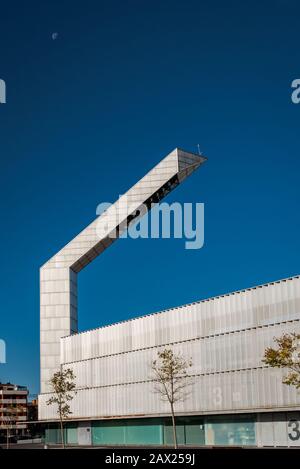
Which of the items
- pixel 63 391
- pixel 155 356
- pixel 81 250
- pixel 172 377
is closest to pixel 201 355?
pixel 172 377

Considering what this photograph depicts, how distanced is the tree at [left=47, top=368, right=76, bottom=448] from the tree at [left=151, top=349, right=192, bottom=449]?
58.7ft

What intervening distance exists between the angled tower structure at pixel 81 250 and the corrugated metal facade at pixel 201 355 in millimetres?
4041

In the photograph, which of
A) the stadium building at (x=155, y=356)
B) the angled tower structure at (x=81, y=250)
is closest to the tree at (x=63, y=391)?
the stadium building at (x=155, y=356)

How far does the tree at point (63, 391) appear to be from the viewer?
301 ft

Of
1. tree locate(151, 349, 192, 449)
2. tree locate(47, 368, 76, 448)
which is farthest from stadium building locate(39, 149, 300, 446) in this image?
Answer: tree locate(47, 368, 76, 448)

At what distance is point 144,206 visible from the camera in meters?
96.9

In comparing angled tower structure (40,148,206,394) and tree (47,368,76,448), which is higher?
angled tower structure (40,148,206,394)

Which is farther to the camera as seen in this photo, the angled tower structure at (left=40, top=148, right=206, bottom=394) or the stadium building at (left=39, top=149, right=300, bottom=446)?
the angled tower structure at (left=40, top=148, right=206, bottom=394)

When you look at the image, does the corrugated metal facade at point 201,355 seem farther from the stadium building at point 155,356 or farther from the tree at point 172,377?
the tree at point 172,377

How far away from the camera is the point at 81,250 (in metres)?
99.6

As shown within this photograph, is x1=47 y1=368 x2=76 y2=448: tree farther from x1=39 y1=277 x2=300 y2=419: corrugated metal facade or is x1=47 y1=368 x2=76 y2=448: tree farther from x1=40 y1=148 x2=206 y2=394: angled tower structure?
x1=40 y1=148 x2=206 y2=394: angled tower structure

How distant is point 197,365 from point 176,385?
16.8 feet

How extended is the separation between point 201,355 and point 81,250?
32284 millimetres

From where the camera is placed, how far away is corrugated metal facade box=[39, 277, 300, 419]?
6588 cm
